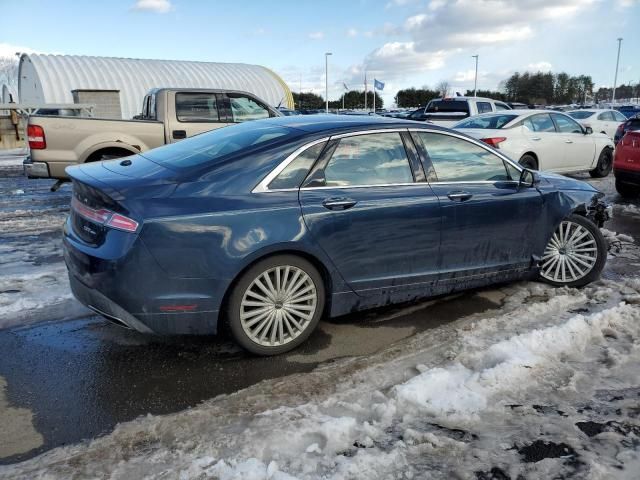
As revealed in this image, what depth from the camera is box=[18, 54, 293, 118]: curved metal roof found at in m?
29.0

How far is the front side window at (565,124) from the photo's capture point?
1087 cm

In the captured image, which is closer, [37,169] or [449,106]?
[37,169]

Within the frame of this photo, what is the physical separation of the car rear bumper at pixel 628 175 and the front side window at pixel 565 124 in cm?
179

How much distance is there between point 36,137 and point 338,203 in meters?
6.24

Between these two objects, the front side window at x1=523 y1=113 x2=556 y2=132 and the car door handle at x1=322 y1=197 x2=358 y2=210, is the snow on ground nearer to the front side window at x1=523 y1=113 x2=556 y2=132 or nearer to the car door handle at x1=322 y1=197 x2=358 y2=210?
the car door handle at x1=322 y1=197 x2=358 y2=210

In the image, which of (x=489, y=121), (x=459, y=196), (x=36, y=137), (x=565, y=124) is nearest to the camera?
(x=459, y=196)

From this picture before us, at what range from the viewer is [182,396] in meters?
3.17

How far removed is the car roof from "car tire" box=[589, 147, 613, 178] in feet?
31.9

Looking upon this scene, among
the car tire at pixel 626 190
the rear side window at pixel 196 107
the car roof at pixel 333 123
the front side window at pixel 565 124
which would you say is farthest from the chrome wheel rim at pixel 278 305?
the front side window at pixel 565 124

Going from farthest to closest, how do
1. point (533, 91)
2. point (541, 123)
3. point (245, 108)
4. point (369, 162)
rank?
point (533, 91) < point (541, 123) < point (245, 108) < point (369, 162)

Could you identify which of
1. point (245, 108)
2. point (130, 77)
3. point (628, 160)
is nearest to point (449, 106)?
Answer: point (628, 160)

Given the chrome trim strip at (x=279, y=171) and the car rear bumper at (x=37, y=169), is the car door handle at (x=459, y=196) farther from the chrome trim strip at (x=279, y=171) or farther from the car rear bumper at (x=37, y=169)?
the car rear bumper at (x=37, y=169)

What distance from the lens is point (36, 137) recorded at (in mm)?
7934

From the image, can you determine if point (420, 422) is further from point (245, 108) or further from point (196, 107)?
point (245, 108)
